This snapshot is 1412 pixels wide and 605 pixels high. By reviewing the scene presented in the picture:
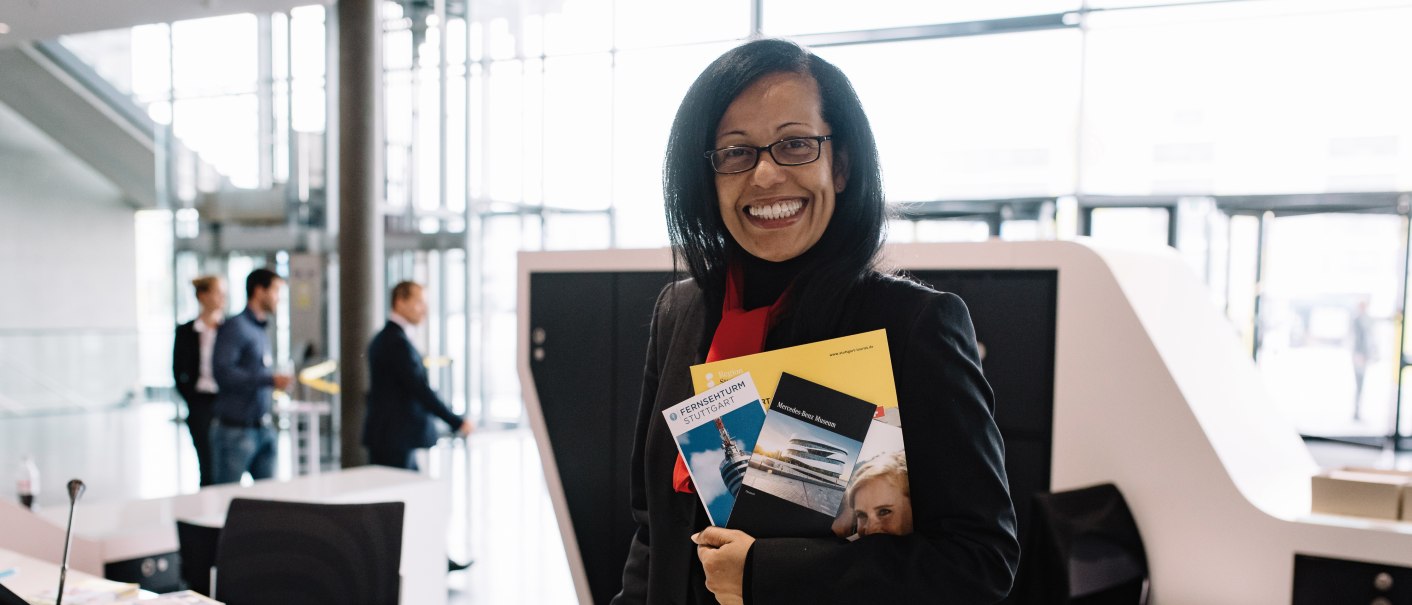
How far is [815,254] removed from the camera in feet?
3.61

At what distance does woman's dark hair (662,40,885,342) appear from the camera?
1.06m

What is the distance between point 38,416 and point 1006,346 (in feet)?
42.5

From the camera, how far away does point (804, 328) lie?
1.06m

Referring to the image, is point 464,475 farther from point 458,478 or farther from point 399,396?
point 399,396

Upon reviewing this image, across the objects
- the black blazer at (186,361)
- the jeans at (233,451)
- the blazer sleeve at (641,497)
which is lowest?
the jeans at (233,451)

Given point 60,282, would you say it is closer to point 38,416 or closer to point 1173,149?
point 38,416

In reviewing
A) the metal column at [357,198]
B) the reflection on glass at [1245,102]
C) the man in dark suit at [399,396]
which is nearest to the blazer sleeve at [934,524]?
the man in dark suit at [399,396]

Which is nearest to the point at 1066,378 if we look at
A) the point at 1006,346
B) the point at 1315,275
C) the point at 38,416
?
the point at 1006,346

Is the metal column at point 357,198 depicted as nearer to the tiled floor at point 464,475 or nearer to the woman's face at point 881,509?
the tiled floor at point 464,475

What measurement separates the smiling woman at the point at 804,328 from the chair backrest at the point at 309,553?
127 centimetres

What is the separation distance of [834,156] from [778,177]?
0.09m

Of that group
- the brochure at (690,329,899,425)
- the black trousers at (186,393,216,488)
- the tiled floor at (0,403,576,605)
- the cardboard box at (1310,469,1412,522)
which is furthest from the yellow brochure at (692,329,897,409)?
the black trousers at (186,393,216,488)

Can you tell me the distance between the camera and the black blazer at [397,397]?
189 inches

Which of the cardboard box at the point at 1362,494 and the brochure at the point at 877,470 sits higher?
the brochure at the point at 877,470
